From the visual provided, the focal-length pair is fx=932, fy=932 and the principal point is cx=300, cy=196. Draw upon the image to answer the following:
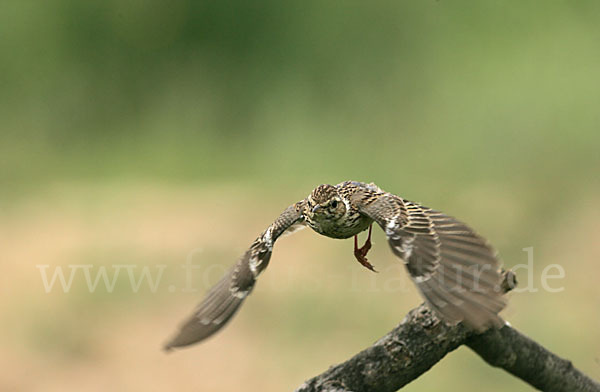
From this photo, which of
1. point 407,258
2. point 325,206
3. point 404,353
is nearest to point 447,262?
point 407,258

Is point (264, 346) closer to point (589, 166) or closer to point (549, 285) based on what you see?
point (549, 285)

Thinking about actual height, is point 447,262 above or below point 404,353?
above

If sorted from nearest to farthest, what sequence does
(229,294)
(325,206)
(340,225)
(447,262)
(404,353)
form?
(447,262), (404,353), (229,294), (325,206), (340,225)

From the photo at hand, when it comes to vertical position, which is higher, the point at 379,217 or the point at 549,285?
the point at 379,217

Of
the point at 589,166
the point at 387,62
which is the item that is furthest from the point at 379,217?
the point at 387,62

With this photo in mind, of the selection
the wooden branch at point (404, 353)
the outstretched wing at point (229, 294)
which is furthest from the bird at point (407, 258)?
the wooden branch at point (404, 353)

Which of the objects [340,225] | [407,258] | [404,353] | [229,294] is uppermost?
[407,258]

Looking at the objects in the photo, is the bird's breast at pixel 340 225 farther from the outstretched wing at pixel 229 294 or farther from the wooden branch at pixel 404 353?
the wooden branch at pixel 404 353

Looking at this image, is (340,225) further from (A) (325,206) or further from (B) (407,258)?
(B) (407,258)
